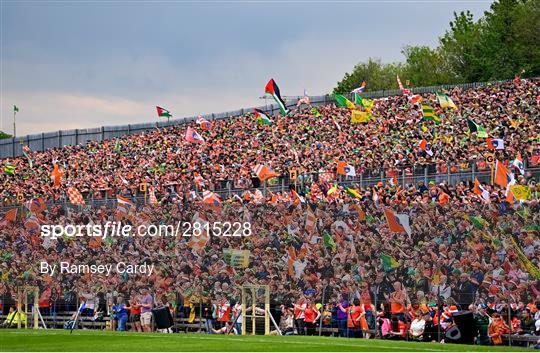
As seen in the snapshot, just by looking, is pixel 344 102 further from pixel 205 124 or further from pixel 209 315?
pixel 209 315

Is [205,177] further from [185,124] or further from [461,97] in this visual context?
[185,124]

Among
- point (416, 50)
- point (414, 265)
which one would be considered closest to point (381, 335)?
point (414, 265)

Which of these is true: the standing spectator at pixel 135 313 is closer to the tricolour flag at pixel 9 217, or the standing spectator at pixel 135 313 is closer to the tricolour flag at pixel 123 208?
the tricolour flag at pixel 123 208

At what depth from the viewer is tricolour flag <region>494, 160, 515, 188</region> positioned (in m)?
37.2

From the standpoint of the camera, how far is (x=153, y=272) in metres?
35.3

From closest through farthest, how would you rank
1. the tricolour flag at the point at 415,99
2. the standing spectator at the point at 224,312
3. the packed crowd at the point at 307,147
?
the standing spectator at the point at 224,312 → the packed crowd at the point at 307,147 → the tricolour flag at the point at 415,99

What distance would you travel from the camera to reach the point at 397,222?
29859mm

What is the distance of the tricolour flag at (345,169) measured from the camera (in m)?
46.8

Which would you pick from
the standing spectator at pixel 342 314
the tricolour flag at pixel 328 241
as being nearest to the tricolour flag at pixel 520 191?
the tricolour flag at pixel 328 241

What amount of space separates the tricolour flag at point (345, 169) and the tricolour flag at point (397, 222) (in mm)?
16722

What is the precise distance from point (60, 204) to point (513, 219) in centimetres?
1722

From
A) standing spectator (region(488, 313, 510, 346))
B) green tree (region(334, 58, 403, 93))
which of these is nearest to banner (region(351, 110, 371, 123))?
standing spectator (region(488, 313, 510, 346))

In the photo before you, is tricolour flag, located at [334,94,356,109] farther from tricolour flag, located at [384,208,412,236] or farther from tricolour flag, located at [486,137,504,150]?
tricolour flag, located at [384,208,412,236]

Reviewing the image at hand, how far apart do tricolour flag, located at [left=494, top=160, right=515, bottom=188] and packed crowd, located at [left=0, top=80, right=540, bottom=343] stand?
318mm
